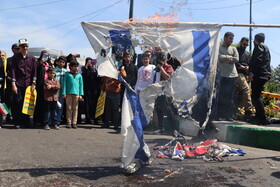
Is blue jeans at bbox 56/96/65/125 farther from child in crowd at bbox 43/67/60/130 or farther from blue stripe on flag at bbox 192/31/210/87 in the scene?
blue stripe on flag at bbox 192/31/210/87

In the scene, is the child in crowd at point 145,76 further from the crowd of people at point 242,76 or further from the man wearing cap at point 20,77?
the man wearing cap at point 20,77

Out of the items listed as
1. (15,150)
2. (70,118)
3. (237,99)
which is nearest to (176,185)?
(15,150)

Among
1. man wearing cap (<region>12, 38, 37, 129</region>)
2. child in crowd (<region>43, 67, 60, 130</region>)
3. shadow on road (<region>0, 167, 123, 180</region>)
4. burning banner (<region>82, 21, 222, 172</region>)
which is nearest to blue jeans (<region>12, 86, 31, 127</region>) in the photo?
man wearing cap (<region>12, 38, 37, 129</region>)

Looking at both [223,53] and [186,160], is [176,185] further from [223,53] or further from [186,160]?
[223,53]

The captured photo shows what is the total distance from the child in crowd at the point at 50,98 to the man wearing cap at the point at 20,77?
36 cm

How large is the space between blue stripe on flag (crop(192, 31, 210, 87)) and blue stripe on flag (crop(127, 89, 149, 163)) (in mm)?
1005

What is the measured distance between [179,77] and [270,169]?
198 centimetres

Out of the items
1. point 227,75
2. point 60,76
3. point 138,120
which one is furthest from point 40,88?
point 227,75

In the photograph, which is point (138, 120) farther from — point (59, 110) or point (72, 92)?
point (59, 110)

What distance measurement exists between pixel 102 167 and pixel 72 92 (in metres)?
3.86

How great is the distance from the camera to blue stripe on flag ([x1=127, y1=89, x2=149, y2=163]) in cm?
422

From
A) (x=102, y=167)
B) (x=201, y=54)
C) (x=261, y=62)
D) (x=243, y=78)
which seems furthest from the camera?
(x=243, y=78)

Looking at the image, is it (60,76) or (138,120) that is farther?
(60,76)

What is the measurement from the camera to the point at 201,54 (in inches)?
183
